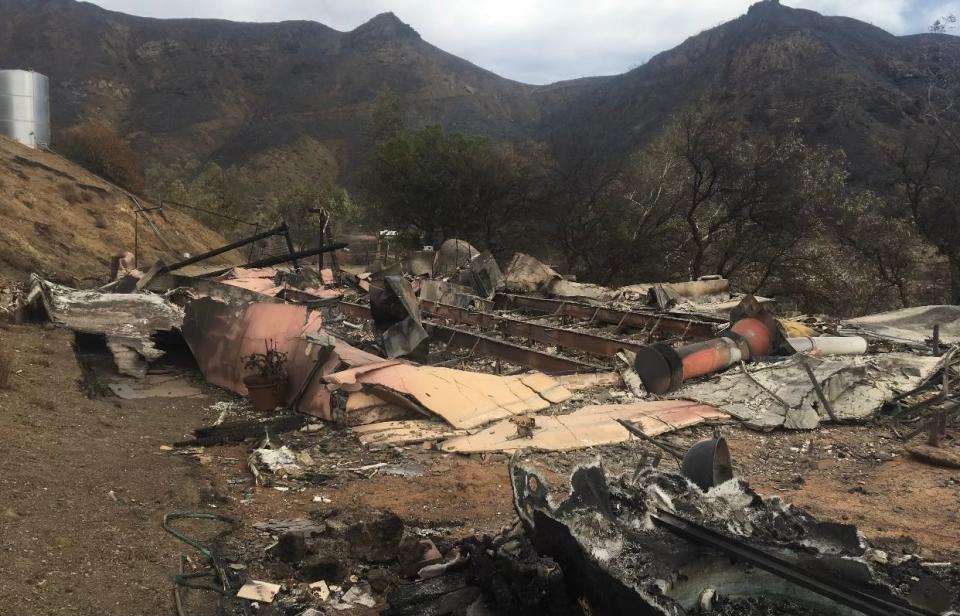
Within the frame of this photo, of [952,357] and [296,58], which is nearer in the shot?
[952,357]

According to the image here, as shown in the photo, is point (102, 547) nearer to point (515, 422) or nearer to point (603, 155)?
point (515, 422)

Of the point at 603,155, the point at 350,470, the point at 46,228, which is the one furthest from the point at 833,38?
the point at 350,470

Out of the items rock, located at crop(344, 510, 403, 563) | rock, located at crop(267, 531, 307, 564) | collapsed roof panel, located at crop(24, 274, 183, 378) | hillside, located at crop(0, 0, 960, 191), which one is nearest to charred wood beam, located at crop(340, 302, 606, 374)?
collapsed roof panel, located at crop(24, 274, 183, 378)

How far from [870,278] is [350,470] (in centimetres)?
1708

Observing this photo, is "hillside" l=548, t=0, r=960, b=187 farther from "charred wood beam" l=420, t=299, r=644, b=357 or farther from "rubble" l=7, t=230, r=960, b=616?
"rubble" l=7, t=230, r=960, b=616

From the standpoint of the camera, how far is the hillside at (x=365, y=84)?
171 feet

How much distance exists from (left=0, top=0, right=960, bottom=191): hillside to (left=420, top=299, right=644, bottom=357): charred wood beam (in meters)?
21.1

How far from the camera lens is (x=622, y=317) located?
1220cm

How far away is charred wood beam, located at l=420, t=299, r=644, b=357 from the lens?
30.8ft

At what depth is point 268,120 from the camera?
79.9 meters

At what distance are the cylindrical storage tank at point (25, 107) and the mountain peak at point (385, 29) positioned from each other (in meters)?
83.8

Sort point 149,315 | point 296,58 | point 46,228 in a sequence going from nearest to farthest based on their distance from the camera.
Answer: point 149,315
point 46,228
point 296,58

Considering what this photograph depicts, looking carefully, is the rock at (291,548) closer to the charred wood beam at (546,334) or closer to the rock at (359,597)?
the rock at (359,597)

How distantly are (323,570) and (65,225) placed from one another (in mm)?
23139
